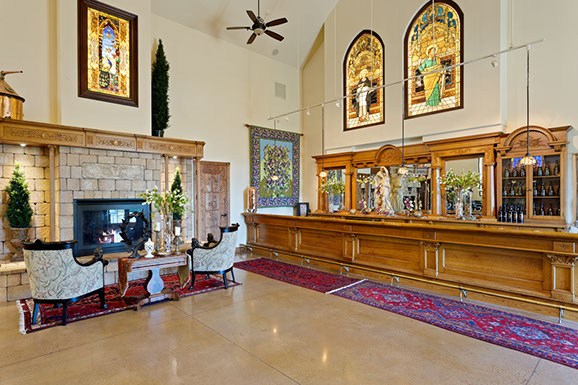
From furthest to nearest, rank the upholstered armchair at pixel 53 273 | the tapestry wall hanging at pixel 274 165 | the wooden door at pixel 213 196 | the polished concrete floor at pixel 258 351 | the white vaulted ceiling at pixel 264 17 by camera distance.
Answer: the tapestry wall hanging at pixel 274 165
the wooden door at pixel 213 196
the white vaulted ceiling at pixel 264 17
the upholstered armchair at pixel 53 273
the polished concrete floor at pixel 258 351

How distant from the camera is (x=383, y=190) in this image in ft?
27.5

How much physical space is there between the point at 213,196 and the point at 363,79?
5535 mm

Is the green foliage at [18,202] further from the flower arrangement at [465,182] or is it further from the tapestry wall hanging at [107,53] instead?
the flower arrangement at [465,182]

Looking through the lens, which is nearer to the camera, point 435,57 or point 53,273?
point 53,273

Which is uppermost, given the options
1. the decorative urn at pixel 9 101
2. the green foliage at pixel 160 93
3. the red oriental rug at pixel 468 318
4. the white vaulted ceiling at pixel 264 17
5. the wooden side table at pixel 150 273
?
the white vaulted ceiling at pixel 264 17

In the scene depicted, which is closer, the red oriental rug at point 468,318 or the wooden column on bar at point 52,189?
the red oriental rug at point 468,318

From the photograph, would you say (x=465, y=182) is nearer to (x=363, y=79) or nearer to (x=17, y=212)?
(x=363, y=79)

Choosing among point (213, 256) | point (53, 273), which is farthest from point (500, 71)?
point (53, 273)

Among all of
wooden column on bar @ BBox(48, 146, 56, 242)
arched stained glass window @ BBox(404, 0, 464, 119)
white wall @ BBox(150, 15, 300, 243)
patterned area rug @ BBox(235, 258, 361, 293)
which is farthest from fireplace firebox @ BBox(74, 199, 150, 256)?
arched stained glass window @ BBox(404, 0, 464, 119)

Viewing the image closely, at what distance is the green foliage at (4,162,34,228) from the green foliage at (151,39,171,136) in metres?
2.53

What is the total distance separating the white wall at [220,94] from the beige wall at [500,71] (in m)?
3.60

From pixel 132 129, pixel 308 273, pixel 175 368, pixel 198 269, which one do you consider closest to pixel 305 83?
pixel 132 129

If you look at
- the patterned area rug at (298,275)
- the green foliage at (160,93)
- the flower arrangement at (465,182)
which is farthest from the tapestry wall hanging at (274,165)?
the flower arrangement at (465,182)

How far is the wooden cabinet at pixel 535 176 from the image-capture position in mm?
6020
